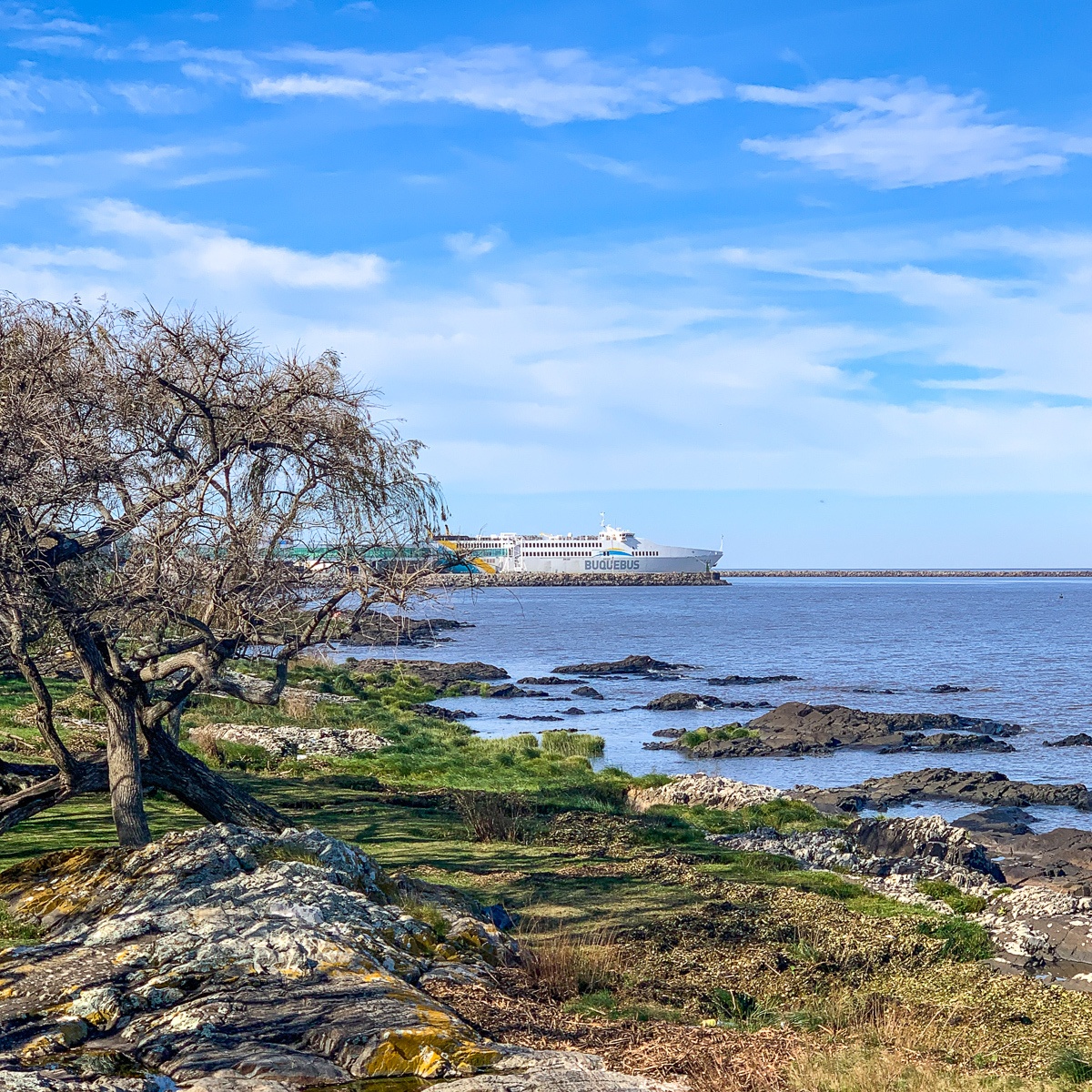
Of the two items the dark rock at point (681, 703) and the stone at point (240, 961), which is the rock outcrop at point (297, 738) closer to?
the stone at point (240, 961)

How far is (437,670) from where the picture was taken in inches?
2395

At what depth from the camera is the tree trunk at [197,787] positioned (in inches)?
456

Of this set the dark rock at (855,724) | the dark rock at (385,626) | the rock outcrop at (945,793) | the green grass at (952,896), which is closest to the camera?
the dark rock at (385,626)

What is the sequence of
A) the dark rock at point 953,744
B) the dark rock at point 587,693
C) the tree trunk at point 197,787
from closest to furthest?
the tree trunk at point 197,787 < the dark rock at point 953,744 < the dark rock at point 587,693

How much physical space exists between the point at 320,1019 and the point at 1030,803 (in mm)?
24841

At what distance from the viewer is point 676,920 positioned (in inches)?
438

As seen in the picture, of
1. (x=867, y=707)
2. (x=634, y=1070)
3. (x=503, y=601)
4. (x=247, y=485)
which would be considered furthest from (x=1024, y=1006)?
(x=503, y=601)

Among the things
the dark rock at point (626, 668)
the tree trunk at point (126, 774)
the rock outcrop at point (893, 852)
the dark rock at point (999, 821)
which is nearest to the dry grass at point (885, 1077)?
the rock outcrop at point (893, 852)

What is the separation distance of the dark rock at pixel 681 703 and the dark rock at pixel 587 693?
3.73 meters

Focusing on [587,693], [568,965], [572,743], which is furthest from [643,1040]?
[587,693]

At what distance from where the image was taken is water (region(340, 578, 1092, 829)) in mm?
33781

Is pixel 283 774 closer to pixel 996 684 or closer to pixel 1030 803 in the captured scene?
pixel 1030 803

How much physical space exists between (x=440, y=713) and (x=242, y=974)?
33.9 metres

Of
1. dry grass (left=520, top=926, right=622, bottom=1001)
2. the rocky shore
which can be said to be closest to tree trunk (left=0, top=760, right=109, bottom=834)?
dry grass (left=520, top=926, right=622, bottom=1001)
